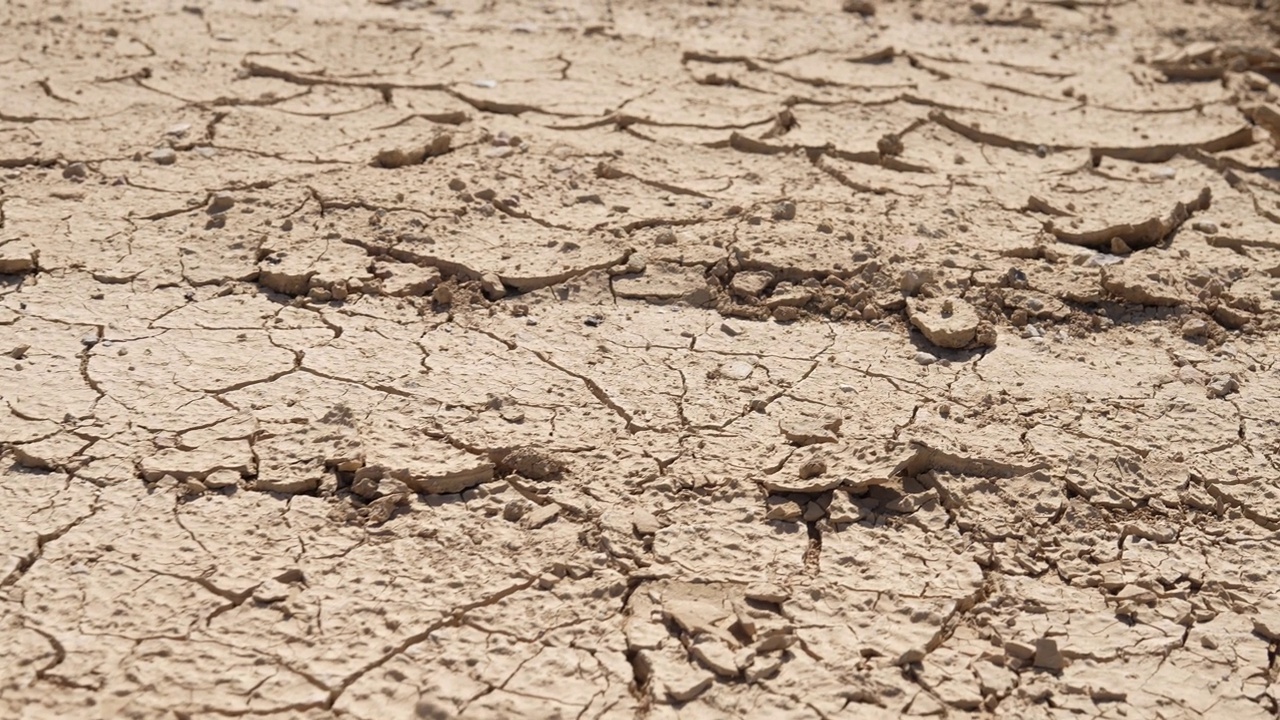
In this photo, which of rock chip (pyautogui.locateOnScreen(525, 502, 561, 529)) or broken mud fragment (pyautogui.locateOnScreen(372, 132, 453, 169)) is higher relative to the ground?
broken mud fragment (pyautogui.locateOnScreen(372, 132, 453, 169))

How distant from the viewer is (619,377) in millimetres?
3314

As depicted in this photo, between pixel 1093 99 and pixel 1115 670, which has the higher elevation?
pixel 1093 99

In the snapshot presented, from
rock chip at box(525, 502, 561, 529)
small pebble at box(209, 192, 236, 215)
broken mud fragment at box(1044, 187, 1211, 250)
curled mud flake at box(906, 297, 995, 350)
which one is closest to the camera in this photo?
rock chip at box(525, 502, 561, 529)

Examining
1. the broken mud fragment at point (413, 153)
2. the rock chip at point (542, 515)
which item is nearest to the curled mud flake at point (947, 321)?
the rock chip at point (542, 515)

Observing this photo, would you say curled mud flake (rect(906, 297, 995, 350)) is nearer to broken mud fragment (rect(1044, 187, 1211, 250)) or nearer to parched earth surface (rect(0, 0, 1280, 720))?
parched earth surface (rect(0, 0, 1280, 720))

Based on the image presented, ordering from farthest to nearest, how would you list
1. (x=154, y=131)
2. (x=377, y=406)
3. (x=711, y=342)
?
1. (x=154, y=131)
2. (x=711, y=342)
3. (x=377, y=406)

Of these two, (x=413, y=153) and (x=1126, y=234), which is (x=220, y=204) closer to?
(x=413, y=153)

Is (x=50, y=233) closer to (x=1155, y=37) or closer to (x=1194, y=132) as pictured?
(x=1194, y=132)

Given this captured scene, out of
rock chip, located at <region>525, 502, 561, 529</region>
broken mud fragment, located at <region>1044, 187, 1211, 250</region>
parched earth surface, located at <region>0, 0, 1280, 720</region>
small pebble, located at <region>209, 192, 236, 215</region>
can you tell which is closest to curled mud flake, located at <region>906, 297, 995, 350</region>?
parched earth surface, located at <region>0, 0, 1280, 720</region>

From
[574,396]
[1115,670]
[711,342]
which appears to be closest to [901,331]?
[711,342]

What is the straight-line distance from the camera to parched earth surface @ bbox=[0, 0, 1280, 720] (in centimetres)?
256

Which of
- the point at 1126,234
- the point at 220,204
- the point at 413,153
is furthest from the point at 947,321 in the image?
the point at 220,204

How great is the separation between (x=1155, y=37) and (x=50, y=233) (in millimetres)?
4377

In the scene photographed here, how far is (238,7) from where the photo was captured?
17.3 ft
